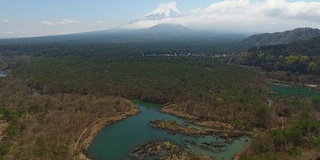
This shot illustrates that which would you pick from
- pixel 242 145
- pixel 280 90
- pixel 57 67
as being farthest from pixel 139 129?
pixel 57 67

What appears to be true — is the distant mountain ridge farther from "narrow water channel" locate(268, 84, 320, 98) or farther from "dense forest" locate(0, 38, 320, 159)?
"dense forest" locate(0, 38, 320, 159)

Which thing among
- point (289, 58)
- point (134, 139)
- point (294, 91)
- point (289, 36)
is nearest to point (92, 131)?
point (134, 139)

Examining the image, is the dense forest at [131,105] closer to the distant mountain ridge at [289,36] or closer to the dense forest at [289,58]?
the dense forest at [289,58]

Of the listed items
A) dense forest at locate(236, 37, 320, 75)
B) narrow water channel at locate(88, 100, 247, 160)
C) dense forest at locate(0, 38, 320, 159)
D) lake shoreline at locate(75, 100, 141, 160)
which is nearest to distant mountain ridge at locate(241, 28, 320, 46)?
dense forest at locate(236, 37, 320, 75)

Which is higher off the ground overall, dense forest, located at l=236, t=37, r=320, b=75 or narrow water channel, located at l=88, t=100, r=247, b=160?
dense forest, located at l=236, t=37, r=320, b=75

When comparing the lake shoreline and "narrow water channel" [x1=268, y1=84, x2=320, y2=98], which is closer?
the lake shoreline

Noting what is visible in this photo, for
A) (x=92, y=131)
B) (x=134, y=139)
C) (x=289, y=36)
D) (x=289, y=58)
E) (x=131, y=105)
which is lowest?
(x=134, y=139)

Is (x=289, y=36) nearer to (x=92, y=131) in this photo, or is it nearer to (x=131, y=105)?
(x=131, y=105)

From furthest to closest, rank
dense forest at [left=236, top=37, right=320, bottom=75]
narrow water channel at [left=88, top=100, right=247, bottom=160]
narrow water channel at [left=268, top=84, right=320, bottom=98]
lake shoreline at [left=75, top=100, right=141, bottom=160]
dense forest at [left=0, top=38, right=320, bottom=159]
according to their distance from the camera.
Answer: dense forest at [left=236, top=37, right=320, bottom=75] → narrow water channel at [left=268, top=84, right=320, bottom=98] → narrow water channel at [left=88, top=100, right=247, bottom=160] → lake shoreline at [left=75, top=100, right=141, bottom=160] → dense forest at [left=0, top=38, right=320, bottom=159]
